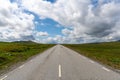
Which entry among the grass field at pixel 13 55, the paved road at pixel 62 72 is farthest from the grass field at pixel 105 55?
the grass field at pixel 13 55

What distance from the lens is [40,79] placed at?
11047mm

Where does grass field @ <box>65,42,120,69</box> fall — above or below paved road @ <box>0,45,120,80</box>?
above

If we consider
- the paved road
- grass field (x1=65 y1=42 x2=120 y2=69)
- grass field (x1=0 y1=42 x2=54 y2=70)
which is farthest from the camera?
grass field (x1=0 y1=42 x2=54 y2=70)

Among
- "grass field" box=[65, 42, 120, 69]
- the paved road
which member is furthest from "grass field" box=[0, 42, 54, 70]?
"grass field" box=[65, 42, 120, 69]

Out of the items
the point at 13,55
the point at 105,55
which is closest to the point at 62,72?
the point at 13,55

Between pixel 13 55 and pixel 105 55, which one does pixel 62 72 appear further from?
pixel 105 55

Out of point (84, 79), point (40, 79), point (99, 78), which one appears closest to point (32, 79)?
point (40, 79)

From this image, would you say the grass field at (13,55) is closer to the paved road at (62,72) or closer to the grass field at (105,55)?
the paved road at (62,72)

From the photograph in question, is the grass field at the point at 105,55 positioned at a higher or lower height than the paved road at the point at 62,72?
higher

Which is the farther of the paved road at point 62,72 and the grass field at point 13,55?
the grass field at point 13,55

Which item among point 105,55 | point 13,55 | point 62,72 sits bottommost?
point 62,72

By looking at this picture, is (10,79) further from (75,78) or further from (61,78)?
(75,78)

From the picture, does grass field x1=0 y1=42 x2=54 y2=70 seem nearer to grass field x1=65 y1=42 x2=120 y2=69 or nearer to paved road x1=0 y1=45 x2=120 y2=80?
paved road x1=0 y1=45 x2=120 y2=80

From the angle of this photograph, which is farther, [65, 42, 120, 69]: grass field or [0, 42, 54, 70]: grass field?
[0, 42, 54, 70]: grass field
